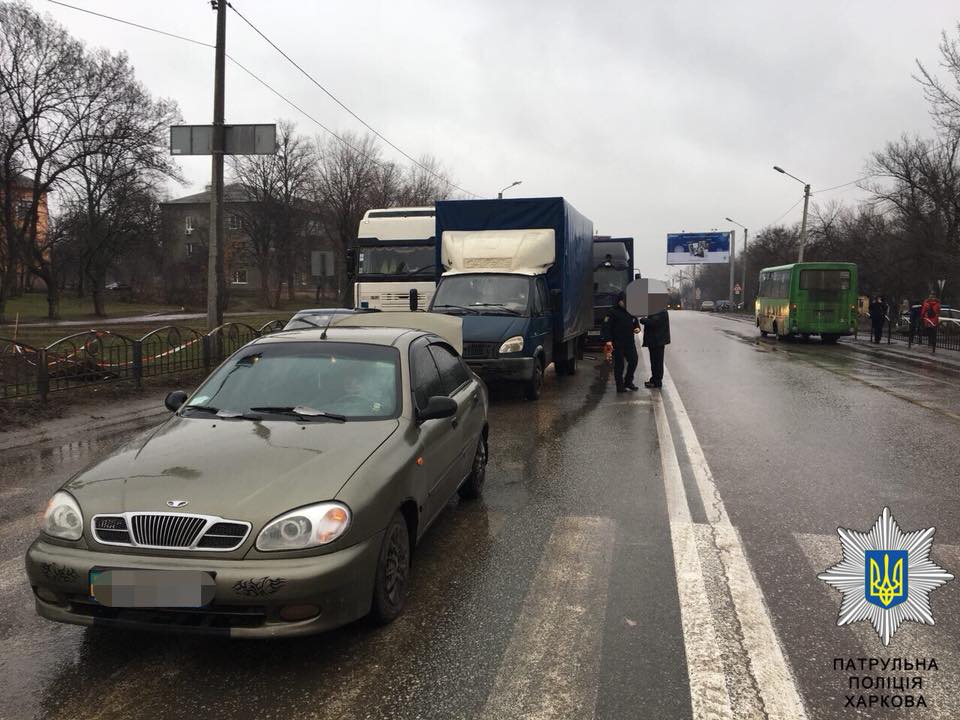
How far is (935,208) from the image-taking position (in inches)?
1447

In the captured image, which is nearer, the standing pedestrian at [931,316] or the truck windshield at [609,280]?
the truck windshield at [609,280]

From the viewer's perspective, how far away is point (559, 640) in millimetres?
3539

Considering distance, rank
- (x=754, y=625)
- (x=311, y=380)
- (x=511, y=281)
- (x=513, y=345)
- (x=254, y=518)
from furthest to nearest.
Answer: (x=511, y=281), (x=513, y=345), (x=311, y=380), (x=754, y=625), (x=254, y=518)

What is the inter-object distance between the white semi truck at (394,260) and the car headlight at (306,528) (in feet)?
50.0

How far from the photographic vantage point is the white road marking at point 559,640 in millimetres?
3000

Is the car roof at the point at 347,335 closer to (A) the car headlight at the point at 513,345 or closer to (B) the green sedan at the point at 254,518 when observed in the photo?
(B) the green sedan at the point at 254,518

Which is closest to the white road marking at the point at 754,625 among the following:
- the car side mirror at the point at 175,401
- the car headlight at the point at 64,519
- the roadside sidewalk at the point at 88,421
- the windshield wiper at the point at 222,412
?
the windshield wiper at the point at 222,412

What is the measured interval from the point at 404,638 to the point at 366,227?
16.8 m

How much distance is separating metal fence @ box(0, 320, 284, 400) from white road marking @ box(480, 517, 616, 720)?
6931mm

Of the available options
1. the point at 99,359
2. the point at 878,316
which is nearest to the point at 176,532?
the point at 99,359

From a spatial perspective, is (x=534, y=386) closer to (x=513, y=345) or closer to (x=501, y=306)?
(x=513, y=345)

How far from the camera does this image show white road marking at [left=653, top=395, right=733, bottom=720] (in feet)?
9.90

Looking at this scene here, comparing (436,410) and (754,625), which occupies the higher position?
(436,410)

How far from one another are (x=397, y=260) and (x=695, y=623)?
630 inches
